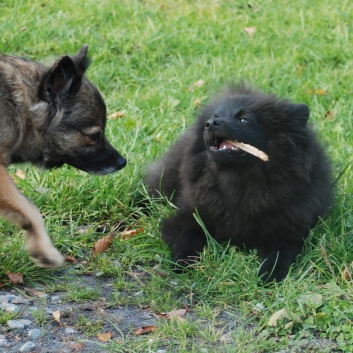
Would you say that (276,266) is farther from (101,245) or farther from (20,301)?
Answer: (20,301)

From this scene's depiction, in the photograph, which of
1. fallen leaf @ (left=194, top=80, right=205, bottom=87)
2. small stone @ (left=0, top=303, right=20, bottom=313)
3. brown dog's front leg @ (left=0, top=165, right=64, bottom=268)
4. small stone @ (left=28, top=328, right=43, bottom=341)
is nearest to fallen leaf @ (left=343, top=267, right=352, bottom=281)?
brown dog's front leg @ (left=0, top=165, right=64, bottom=268)

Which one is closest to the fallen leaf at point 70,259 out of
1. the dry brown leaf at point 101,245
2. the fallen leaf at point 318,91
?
the dry brown leaf at point 101,245

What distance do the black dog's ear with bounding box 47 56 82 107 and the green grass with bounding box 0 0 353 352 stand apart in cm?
98

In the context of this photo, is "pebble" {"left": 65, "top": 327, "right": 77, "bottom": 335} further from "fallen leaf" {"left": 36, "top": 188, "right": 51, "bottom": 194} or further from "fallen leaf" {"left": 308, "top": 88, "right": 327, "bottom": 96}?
"fallen leaf" {"left": 308, "top": 88, "right": 327, "bottom": 96}

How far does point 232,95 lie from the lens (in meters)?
4.89

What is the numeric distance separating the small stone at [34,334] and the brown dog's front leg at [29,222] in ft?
1.32

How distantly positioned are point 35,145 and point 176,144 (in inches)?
51.4

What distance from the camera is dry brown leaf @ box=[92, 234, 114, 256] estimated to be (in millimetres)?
4667

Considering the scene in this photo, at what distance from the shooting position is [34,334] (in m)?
3.70

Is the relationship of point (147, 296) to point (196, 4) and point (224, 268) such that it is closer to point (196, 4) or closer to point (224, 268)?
point (224, 268)

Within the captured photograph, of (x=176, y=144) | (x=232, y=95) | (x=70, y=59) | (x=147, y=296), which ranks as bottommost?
(x=147, y=296)

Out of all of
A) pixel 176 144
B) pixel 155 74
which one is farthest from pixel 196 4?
pixel 176 144

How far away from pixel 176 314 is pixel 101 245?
3.20 ft

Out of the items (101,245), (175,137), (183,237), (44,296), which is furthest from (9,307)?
(175,137)
